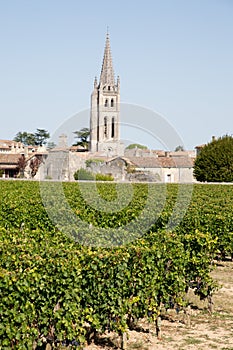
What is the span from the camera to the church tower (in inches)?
4198

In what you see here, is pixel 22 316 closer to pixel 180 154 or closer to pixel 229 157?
pixel 229 157

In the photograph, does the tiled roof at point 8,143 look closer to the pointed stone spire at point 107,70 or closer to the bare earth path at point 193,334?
the pointed stone spire at point 107,70

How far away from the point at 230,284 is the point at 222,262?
355 centimetres

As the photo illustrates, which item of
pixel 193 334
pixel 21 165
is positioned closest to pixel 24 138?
pixel 21 165

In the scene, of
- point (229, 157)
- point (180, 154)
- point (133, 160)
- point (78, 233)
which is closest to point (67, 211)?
point (78, 233)

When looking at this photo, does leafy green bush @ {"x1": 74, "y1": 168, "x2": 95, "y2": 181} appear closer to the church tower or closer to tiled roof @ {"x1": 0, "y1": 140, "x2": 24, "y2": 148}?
the church tower

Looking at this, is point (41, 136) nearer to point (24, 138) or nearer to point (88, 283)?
point (24, 138)

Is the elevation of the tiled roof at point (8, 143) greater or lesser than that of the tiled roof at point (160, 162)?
greater

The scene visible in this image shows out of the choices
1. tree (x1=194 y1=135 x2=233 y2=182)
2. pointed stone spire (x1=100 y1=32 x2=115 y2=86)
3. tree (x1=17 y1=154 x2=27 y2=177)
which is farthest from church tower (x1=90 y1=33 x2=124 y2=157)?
tree (x1=194 y1=135 x2=233 y2=182)

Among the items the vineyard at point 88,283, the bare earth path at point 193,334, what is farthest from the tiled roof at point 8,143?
the bare earth path at point 193,334

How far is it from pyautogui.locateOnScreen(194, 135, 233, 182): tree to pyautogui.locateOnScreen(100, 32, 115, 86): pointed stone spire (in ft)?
174

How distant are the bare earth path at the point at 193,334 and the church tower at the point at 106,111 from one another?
284 feet

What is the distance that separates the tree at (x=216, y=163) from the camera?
6462cm

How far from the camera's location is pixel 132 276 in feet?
32.0
